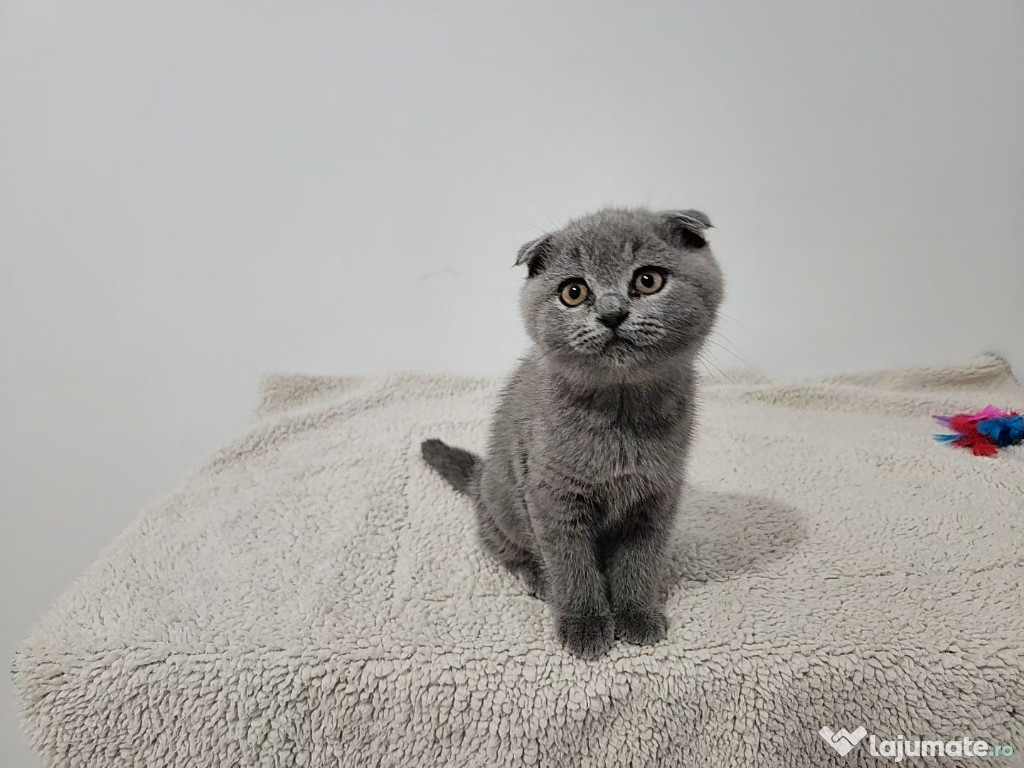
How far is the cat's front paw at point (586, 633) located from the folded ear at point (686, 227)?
0.47 metres

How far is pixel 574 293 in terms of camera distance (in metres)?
0.81

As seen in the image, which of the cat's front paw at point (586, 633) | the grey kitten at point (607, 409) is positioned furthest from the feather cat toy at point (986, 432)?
the cat's front paw at point (586, 633)

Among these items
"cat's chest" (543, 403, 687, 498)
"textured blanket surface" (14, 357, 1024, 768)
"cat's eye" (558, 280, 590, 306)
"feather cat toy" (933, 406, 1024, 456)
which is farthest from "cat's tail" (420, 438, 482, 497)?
"feather cat toy" (933, 406, 1024, 456)

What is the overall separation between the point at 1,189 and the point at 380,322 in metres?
0.91

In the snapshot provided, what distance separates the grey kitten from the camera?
778 millimetres

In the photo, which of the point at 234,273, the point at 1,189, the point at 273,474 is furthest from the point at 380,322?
the point at 1,189

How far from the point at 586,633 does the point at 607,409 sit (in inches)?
10.9

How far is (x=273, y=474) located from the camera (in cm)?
142

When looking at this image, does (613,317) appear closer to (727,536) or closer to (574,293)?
(574,293)

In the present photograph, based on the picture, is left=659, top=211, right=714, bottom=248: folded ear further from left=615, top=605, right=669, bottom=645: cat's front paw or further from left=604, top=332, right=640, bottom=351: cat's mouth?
left=615, top=605, right=669, bottom=645: cat's front paw

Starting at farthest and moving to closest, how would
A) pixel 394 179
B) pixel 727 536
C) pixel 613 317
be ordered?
pixel 394 179
pixel 727 536
pixel 613 317

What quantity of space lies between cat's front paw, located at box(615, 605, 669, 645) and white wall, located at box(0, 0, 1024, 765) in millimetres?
1041

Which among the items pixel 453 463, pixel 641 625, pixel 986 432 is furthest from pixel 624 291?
pixel 986 432

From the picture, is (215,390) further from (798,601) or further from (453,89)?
(798,601)
